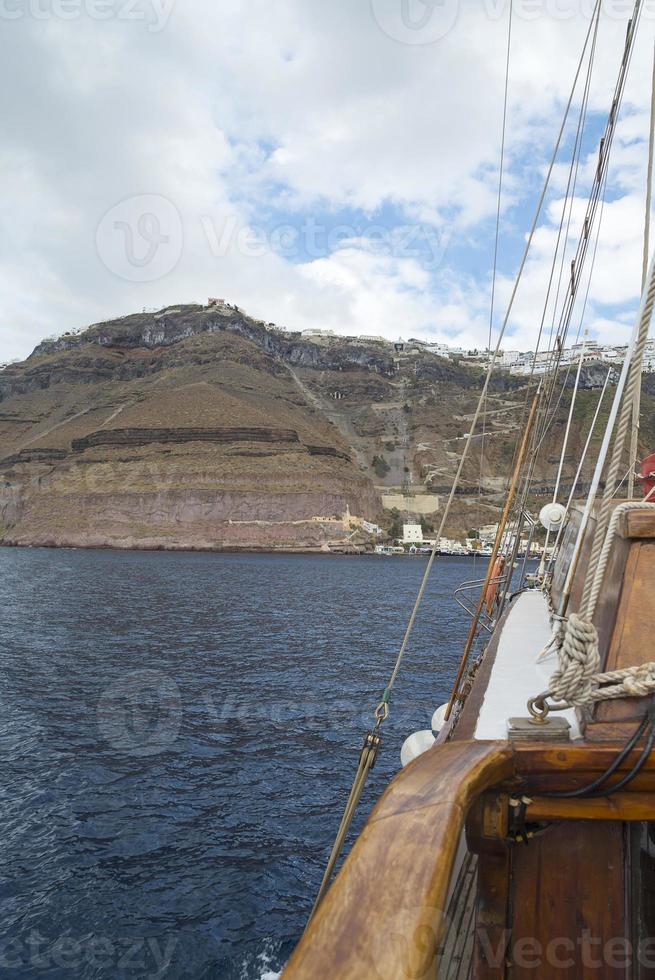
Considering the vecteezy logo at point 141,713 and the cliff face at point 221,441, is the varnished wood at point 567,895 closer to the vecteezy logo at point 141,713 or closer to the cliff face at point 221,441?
the vecteezy logo at point 141,713

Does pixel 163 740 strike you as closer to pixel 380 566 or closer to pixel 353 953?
pixel 353 953

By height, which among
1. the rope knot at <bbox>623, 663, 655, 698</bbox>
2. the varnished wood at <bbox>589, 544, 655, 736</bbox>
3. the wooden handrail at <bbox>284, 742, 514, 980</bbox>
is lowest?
the wooden handrail at <bbox>284, 742, 514, 980</bbox>

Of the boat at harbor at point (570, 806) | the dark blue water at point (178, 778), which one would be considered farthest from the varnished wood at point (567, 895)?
the dark blue water at point (178, 778)

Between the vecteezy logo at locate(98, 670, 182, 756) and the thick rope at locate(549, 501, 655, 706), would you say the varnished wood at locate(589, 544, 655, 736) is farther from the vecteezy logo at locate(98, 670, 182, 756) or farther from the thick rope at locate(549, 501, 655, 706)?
the vecteezy logo at locate(98, 670, 182, 756)

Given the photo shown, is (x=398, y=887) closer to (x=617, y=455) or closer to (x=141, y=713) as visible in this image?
(x=617, y=455)

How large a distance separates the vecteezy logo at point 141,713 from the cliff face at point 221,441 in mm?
58503

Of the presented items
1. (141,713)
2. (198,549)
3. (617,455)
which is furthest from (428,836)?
(198,549)

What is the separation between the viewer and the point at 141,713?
1566 centimetres

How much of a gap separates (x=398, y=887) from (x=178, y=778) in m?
11.5

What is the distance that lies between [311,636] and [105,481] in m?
87.0

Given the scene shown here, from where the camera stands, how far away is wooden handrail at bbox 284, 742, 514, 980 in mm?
1351

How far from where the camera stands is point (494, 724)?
136 inches

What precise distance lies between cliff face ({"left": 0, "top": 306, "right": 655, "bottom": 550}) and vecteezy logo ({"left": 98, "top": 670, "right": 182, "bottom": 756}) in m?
58.5

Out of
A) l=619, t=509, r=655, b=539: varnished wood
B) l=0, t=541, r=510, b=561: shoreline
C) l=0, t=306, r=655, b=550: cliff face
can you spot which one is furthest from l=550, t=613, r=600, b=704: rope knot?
l=0, t=541, r=510, b=561: shoreline
